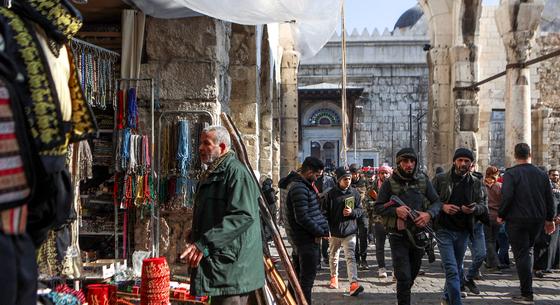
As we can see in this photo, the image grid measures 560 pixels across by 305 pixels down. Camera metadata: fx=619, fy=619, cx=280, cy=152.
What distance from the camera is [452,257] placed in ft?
18.6

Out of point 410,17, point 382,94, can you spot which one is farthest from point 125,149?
point 410,17

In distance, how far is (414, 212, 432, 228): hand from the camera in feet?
17.1

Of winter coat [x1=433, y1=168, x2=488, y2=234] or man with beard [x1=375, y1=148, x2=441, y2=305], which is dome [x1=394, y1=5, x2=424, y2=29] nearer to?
winter coat [x1=433, y1=168, x2=488, y2=234]

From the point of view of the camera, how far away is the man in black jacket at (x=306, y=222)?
588cm

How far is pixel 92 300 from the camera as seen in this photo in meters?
4.74

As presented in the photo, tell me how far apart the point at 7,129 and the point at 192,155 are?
14.6ft

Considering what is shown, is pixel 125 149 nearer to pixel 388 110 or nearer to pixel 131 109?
pixel 131 109

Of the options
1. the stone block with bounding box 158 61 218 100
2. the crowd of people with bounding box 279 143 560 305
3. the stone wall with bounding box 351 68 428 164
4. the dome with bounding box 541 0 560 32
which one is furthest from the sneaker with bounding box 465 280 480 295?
the stone wall with bounding box 351 68 428 164

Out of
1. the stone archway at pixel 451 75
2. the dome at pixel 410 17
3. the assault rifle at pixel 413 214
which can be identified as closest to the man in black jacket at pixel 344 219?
the assault rifle at pixel 413 214

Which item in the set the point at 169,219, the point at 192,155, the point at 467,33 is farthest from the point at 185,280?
the point at 467,33

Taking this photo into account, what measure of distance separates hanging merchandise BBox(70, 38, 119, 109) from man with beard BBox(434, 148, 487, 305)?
11.1 feet

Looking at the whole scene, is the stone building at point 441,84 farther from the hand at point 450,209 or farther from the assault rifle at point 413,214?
the assault rifle at point 413,214

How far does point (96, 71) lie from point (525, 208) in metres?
4.63

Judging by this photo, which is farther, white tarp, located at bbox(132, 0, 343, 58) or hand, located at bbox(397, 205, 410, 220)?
white tarp, located at bbox(132, 0, 343, 58)
